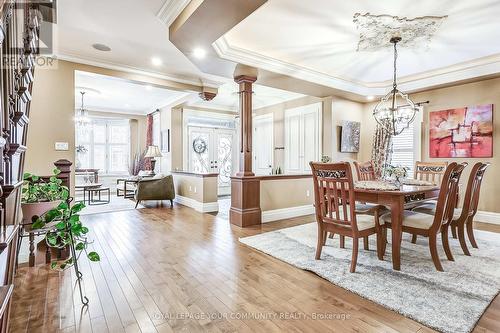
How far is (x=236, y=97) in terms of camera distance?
23.3 feet

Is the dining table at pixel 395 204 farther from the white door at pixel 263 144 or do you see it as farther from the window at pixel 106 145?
the window at pixel 106 145

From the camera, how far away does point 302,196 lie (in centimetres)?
527

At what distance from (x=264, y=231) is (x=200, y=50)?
8.71 ft

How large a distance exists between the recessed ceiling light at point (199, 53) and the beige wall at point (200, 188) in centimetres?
258

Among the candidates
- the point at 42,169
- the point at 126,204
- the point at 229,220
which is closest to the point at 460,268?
the point at 229,220

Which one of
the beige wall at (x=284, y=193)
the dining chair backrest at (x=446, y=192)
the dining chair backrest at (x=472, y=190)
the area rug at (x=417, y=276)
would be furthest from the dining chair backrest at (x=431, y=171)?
the beige wall at (x=284, y=193)

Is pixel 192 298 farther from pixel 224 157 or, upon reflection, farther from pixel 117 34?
pixel 224 157

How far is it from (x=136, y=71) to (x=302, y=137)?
12.4ft

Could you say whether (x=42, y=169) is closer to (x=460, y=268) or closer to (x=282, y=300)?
(x=282, y=300)

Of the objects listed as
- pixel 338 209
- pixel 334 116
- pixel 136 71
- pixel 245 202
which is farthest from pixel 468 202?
pixel 136 71

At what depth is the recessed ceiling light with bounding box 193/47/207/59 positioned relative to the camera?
11.4ft

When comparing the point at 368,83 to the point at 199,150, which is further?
the point at 199,150

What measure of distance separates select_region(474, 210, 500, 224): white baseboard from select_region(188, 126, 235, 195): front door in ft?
18.5

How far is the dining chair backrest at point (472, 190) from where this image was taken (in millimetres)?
2887
